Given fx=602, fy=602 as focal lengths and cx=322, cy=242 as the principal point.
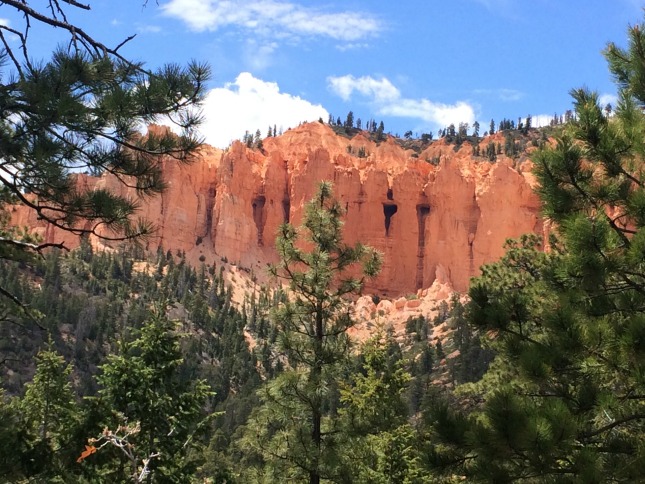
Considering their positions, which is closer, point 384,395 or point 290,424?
point 290,424

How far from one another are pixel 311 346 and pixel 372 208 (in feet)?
258

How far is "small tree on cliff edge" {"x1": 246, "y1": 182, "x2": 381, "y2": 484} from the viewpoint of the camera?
917cm

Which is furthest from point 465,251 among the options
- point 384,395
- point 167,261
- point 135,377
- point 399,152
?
point 135,377

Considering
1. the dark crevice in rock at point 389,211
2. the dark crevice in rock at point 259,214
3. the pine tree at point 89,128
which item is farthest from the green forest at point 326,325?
the dark crevice in rock at point 259,214

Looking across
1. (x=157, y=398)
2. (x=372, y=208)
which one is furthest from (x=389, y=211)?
(x=157, y=398)

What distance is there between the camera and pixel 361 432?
380 inches

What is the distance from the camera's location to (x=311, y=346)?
9.71m

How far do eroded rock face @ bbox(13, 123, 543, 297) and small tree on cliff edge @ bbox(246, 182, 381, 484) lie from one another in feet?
226

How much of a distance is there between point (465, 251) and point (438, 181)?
11.1m

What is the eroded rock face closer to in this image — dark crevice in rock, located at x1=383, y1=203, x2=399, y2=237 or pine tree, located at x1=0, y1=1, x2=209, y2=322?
dark crevice in rock, located at x1=383, y1=203, x2=399, y2=237

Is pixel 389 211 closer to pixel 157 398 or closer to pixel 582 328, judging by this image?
pixel 157 398

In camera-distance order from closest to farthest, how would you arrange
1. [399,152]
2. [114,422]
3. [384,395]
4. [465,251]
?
1. [114,422]
2. [384,395]
3. [465,251]
4. [399,152]

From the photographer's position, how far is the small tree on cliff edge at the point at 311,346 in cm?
917

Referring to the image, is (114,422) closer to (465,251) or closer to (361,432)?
(361,432)
